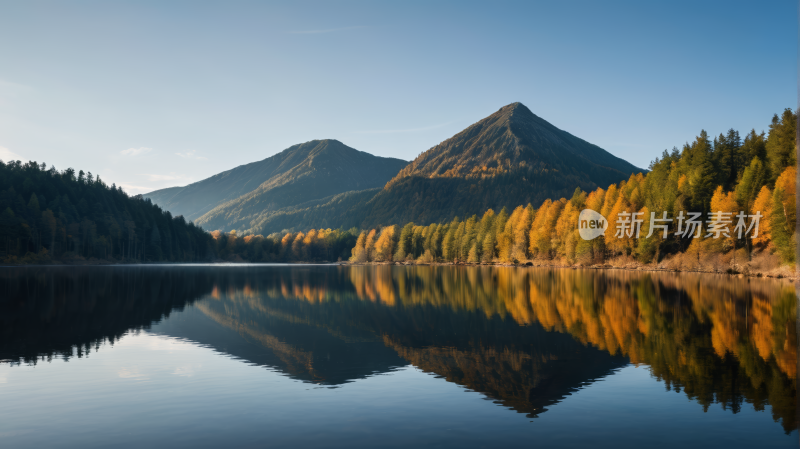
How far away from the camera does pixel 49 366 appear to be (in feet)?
68.5

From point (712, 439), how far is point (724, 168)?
119 meters

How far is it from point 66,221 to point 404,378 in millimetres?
176110

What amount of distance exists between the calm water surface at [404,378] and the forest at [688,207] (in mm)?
55767

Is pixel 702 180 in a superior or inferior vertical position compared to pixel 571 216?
superior

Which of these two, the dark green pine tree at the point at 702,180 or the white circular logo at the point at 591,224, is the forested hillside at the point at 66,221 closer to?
the white circular logo at the point at 591,224

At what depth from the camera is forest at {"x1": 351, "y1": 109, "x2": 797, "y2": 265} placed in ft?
275

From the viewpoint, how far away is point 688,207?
10375 centimetres

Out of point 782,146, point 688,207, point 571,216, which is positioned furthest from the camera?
point 571,216

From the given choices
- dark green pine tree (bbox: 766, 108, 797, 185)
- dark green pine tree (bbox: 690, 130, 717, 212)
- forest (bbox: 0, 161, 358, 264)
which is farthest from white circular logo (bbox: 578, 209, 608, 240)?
forest (bbox: 0, 161, 358, 264)

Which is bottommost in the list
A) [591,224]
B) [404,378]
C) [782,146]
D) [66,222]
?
[404,378]

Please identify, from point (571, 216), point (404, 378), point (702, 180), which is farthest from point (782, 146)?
point (404, 378)

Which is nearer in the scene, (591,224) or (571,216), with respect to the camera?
(591,224)

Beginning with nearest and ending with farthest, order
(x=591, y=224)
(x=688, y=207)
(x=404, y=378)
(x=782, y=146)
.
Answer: (x=404, y=378)
(x=782, y=146)
(x=688, y=207)
(x=591, y=224)

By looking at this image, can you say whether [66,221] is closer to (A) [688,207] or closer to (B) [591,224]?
(B) [591,224]
